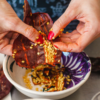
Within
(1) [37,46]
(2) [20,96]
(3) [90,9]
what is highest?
(3) [90,9]

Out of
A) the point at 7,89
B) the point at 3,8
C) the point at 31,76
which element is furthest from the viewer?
the point at 31,76

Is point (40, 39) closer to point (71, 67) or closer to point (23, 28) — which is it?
point (23, 28)

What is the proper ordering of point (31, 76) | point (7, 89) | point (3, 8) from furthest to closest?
1. point (31, 76)
2. point (7, 89)
3. point (3, 8)

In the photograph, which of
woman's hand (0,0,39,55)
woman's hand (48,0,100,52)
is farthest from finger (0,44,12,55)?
woman's hand (48,0,100,52)

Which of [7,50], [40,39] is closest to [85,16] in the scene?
[40,39]

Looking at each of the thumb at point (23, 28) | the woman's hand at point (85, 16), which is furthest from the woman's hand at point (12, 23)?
the woman's hand at point (85, 16)

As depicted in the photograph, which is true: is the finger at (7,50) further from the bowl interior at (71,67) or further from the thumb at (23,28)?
the thumb at (23,28)

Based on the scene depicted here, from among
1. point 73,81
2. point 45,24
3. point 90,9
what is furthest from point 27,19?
point 73,81

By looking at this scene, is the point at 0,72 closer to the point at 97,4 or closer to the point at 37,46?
the point at 37,46
